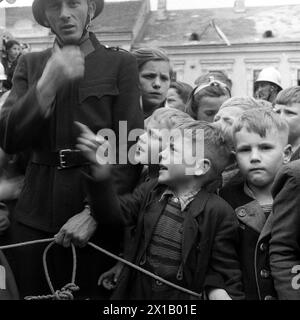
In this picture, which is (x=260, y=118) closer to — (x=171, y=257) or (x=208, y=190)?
(x=208, y=190)

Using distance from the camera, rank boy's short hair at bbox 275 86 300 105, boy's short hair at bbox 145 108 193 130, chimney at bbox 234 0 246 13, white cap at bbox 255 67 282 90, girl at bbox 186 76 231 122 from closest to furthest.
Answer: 1. boy's short hair at bbox 145 108 193 130
2. boy's short hair at bbox 275 86 300 105
3. girl at bbox 186 76 231 122
4. white cap at bbox 255 67 282 90
5. chimney at bbox 234 0 246 13

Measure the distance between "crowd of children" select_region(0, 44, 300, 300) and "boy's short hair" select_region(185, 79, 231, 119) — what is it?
895 mm

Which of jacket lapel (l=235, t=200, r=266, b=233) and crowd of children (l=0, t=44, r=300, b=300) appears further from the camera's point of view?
jacket lapel (l=235, t=200, r=266, b=233)

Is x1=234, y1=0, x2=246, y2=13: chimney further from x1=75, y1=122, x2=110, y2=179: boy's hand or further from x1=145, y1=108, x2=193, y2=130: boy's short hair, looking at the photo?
x1=75, y1=122, x2=110, y2=179: boy's hand

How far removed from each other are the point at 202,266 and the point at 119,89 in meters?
0.80

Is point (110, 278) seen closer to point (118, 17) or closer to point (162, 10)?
point (118, 17)

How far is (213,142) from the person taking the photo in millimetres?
2387

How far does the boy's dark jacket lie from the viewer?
6.95 feet

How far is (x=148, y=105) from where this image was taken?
3150mm

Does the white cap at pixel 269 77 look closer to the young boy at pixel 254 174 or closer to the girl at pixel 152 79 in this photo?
the girl at pixel 152 79

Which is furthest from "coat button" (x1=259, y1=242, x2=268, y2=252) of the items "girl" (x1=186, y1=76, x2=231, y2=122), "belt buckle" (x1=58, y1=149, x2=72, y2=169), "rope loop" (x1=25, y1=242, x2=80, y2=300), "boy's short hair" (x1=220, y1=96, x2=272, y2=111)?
"girl" (x1=186, y1=76, x2=231, y2=122)

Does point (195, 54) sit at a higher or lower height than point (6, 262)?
higher

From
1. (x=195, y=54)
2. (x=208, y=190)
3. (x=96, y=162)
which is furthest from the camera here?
(x=195, y=54)

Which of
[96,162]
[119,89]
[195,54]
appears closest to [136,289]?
[96,162]
